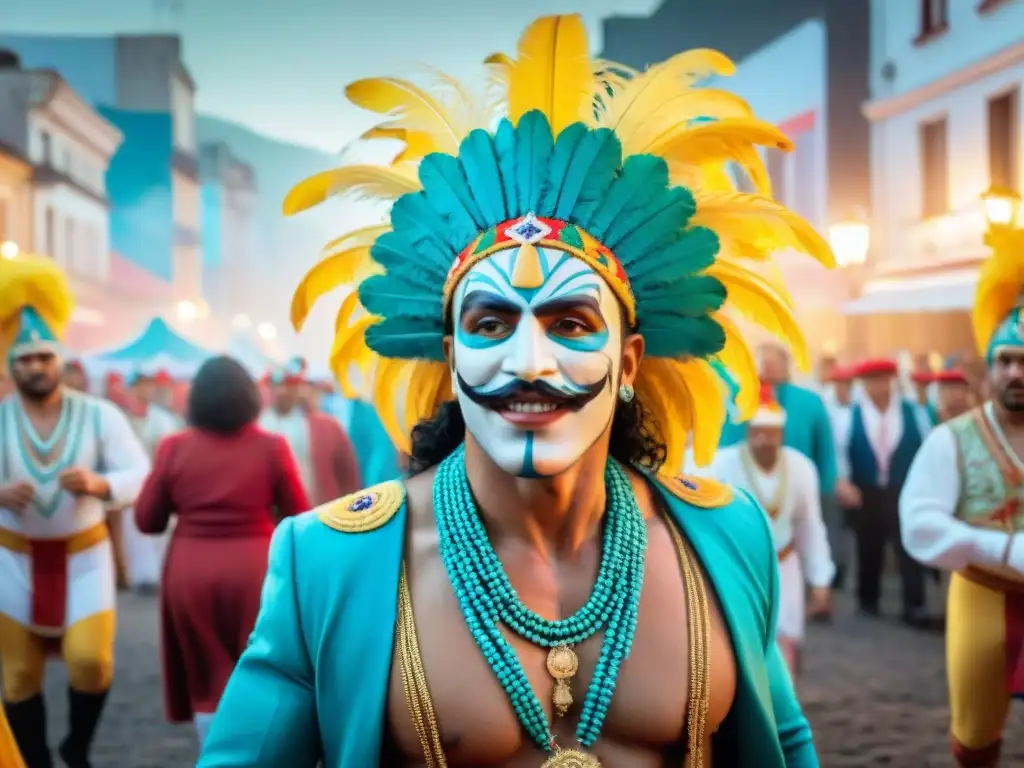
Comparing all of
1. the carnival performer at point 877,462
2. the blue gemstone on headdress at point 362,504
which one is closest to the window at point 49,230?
the carnival performer at point 877,462

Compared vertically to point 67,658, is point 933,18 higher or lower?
higher

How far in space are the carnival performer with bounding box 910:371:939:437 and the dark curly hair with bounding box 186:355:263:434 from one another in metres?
5.88

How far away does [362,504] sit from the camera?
2.46m

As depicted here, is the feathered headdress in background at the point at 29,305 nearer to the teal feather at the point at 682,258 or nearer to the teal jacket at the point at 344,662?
the teal jacket at the point at 344,662

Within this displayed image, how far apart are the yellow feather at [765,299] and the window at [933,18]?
1432 centimetres

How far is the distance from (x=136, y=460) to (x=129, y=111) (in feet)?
80.8

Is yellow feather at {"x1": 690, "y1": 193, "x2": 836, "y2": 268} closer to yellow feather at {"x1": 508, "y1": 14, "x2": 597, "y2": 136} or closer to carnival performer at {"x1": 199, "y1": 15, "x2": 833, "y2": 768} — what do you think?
carnival performer at {"x1": 199, "y1": 15, "x2": 833, "y2": 768}

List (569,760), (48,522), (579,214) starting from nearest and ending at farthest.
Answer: (569,760)
(579,214)
(48,522)

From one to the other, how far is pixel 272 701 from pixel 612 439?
3.20 feet

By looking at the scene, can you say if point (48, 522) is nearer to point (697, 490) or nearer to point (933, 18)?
point (697, 490)

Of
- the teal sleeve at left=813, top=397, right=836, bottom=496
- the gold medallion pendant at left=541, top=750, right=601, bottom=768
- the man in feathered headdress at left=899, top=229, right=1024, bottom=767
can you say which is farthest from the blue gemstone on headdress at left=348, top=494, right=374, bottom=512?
the teal sleeve at left=813, top=397, right=836, bottom=496

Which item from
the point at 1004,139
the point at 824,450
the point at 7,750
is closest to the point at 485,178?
the point at 7,750

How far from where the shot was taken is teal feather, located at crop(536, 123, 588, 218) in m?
2.40

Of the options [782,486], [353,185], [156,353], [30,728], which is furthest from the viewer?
[156,353]
